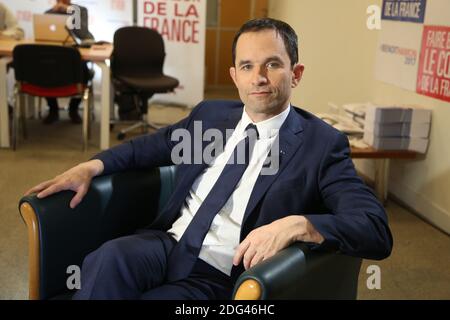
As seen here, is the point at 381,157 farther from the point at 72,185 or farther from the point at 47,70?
the point at 47,70

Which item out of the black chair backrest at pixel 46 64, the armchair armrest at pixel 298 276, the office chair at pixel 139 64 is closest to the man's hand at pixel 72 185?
the armchair armrest at pixel 298 276

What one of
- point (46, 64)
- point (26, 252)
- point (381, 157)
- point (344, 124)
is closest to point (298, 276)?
point (26, 252)

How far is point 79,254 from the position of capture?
181cm

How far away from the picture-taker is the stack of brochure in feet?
12.2

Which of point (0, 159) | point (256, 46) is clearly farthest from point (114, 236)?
point (0, 159)

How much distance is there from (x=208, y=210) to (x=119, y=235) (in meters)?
0.37

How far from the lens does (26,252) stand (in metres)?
3.04

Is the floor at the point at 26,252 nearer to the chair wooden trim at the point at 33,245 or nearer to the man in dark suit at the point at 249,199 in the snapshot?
the chair wooden trim at the point at 33,245

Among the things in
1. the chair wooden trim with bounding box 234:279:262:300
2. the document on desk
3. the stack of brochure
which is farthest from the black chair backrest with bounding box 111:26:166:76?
the chair wooden trim with bounding box 234:279:262:300

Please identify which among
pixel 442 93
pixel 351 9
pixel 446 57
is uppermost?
pixel 351 9

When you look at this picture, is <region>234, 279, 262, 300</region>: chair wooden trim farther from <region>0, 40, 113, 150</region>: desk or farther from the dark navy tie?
<region>0, 40, 113, 150</region>: desk

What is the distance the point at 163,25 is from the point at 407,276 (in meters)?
4.55

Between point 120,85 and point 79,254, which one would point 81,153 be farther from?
point 79,254

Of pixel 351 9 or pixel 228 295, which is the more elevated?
pixel 351 9
